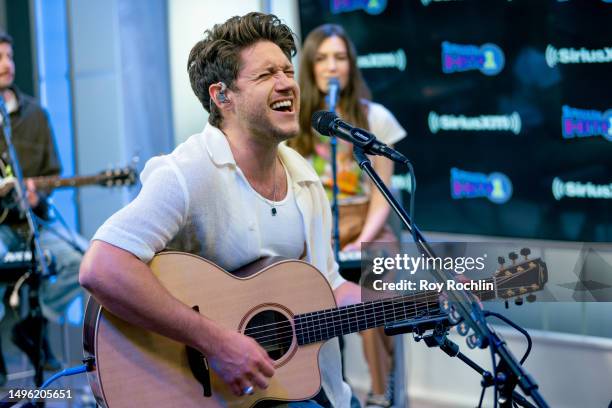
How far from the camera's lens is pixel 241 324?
101 inches

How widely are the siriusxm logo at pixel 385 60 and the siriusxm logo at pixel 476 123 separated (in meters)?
0.36

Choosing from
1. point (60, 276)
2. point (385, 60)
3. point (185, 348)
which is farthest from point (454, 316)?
point (60, 276)

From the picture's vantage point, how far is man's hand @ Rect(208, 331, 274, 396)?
2.45 m

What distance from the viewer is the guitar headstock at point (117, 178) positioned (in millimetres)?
4668

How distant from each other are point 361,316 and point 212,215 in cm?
55

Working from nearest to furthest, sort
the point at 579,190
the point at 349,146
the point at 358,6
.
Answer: the point at 579,190, the point at 349,146, the point at 358,6

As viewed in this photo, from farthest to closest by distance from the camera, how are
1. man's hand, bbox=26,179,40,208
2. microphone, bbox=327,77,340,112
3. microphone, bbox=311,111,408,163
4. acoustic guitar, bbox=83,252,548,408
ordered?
1. man's hand, bbox=26,179,40,208
2. microphone, bbox=327,77,340,112
3. acoustic guitar, bbox=83,252,548,408
4. microphone, bbox=311,111,408,163

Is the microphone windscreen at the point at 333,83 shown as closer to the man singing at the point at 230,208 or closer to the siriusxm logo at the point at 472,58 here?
the siriusxm logo at the point at 472,58

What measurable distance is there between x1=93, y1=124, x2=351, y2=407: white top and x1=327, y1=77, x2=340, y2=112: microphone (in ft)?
3.65

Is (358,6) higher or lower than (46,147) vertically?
higher

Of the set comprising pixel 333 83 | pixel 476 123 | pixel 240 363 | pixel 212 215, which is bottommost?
pixel 240 363

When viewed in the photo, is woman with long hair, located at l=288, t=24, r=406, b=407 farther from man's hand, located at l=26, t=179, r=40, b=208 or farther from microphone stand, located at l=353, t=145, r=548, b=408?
microphone stand, located at l=353, t=145, r=548, b=408

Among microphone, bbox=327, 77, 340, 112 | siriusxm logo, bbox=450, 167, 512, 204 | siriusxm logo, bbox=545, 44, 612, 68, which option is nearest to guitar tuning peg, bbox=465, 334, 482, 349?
microphone, bbox=327, 77, 340, 112

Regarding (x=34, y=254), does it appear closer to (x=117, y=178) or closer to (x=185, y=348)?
(x=117, y=178)
